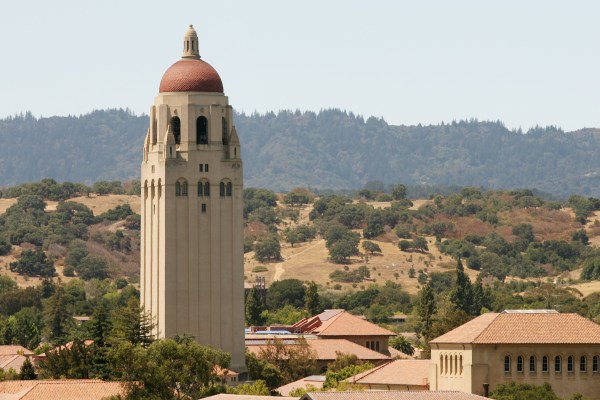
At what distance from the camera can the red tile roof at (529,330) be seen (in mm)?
92438

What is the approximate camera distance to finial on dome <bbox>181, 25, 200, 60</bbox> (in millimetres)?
110438

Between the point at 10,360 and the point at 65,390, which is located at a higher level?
the point at 65,390

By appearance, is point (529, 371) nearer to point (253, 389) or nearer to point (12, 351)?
point (253, 389)

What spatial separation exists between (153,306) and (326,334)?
70.1 feet

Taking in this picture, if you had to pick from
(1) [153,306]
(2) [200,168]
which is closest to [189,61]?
(2) [200,168]

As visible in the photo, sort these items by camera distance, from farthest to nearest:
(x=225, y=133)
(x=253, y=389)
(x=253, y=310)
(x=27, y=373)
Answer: (x=253, y=310)
(x=225, y=133)
(x=27, y=373)
(x=253, y=389)

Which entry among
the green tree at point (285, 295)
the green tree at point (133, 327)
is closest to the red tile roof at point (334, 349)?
the green tree at point (133, 327)

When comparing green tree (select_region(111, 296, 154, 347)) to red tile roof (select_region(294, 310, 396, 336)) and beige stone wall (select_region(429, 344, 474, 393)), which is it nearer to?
beige stone wall (select_region(429, 344, 474, 393))

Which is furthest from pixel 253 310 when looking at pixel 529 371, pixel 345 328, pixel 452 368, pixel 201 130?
pixel 529 371

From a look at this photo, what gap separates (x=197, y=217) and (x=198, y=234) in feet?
3.00

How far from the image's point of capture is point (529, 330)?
9344cm

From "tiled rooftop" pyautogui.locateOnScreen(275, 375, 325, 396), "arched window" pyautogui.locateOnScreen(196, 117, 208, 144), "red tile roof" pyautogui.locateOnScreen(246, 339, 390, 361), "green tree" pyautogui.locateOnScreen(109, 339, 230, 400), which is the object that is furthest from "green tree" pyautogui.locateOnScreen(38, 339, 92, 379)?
"red tile roof" pyautogui.locateOnScreen(246, 339, 390, 361)

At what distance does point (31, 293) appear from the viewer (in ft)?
601

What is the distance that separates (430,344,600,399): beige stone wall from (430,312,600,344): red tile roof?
0.33 metres
